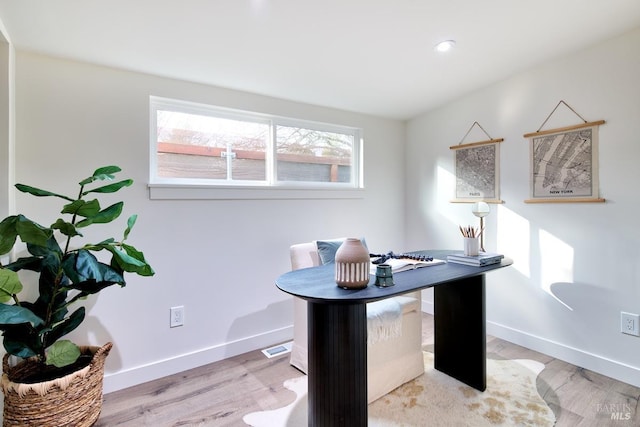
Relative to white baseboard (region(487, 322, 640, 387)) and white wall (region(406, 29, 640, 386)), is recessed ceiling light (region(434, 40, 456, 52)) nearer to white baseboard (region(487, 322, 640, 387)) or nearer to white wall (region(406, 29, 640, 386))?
white wall (region(406, 29, 640, 386))

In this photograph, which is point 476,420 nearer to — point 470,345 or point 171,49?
point 470,345

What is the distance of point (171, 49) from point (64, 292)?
1.43 m

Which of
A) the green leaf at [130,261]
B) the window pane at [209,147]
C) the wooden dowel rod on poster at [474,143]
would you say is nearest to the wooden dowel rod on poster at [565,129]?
the wooden dowel rod on poster at [474,143]

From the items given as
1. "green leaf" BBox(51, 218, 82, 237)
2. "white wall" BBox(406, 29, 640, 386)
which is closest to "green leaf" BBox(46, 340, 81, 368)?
"green leaf" BBox(51, 218, 82, 237)

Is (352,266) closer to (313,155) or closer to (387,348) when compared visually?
(387,348)

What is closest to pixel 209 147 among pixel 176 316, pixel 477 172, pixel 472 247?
pixel 176 316

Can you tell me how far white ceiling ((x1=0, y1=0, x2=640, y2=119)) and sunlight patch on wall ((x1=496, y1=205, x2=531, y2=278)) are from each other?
115 cm

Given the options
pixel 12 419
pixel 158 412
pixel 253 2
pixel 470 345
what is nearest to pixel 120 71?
pixel 253 2

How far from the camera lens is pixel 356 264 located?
1.38 meters

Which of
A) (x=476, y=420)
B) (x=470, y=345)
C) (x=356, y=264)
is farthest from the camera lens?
(x=470, y=345)

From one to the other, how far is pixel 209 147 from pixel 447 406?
2.31 m

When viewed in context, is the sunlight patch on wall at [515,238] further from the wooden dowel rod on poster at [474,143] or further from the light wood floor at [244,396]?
the light wood floor at [244,396]

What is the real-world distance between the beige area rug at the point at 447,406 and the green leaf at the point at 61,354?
919 mm

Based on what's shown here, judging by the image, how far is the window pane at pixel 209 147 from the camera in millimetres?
2305
